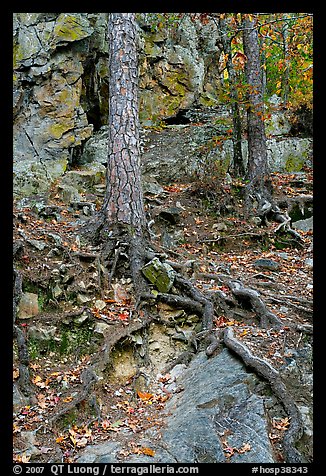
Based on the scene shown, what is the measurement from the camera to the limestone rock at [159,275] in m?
6.33

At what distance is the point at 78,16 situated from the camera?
12344 millimetres

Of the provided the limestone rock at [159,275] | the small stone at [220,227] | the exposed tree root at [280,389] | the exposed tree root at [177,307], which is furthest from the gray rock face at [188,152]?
the exposed tree root at [280,389]

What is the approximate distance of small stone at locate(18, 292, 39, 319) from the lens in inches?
209

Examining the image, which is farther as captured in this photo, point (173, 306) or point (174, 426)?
point (173, 306)

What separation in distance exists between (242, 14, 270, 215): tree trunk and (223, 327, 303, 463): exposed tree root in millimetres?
5851

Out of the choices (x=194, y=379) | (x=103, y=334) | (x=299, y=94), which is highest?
(x=299, y=94)

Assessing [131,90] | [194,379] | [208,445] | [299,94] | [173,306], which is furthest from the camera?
[299,94]

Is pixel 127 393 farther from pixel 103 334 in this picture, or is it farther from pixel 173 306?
pixel 173 306

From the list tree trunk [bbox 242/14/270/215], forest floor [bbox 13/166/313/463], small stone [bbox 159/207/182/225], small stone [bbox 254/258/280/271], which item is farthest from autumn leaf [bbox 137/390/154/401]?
tree trunk [bbox 242/14/270/215]

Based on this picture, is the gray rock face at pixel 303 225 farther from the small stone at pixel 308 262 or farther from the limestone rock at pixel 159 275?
the limestone rock at pixel 159 275

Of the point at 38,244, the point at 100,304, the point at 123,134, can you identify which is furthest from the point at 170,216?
the point at 100,304

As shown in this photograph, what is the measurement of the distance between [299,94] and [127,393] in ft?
43.9

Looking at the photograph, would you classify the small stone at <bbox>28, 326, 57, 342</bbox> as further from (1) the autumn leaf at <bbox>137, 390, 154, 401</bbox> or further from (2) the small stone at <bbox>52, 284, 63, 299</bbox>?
(1) the autumn leaf at <bbox>137, 390, 154, 401</bbox>
